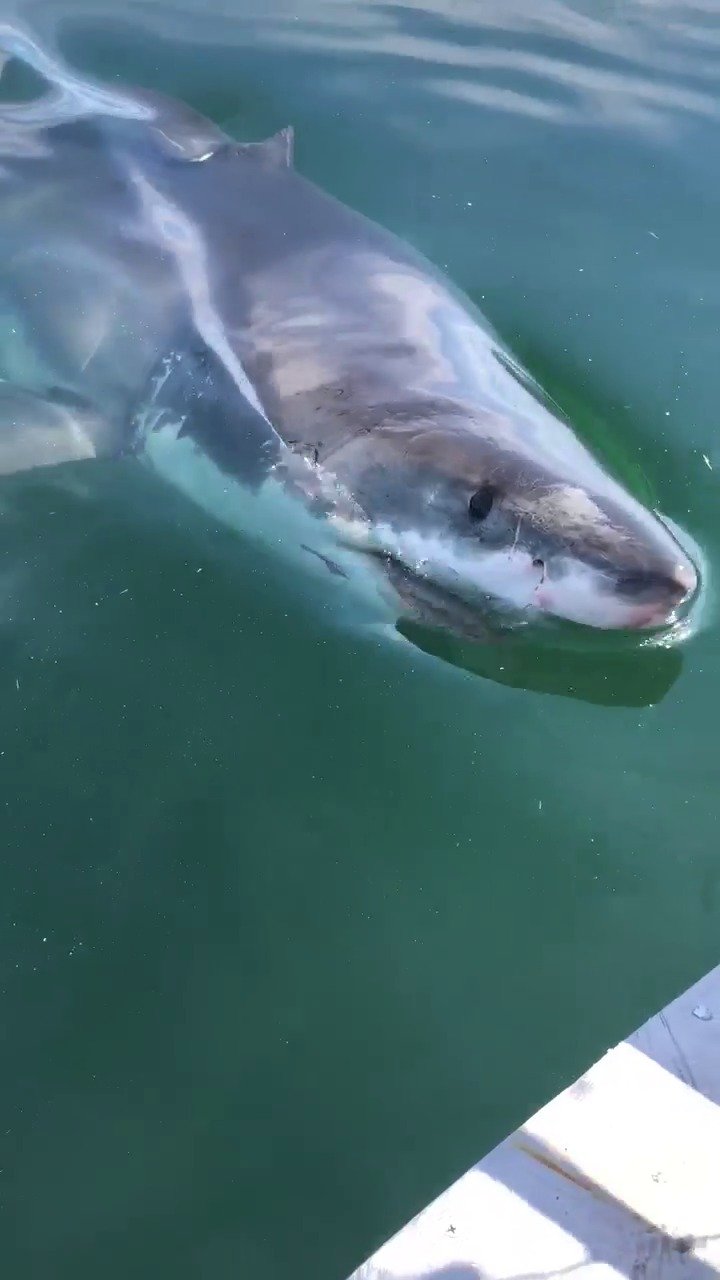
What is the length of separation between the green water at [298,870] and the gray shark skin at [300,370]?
0.86 ft

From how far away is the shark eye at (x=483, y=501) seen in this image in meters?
3.63

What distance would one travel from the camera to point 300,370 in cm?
429

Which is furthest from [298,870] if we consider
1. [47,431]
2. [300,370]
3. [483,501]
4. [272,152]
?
[272,152]

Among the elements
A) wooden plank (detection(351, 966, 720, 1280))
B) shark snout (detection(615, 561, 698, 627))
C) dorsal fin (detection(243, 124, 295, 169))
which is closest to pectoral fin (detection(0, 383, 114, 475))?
dorsal fin (detection(243, 124, 295, 169))

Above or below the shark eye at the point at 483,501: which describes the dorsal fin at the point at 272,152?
above

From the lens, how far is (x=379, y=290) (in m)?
4.66

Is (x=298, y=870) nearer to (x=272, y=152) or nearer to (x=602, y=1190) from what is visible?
(x=602, y=1190)

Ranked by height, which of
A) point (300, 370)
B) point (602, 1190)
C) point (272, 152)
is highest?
point (272, 152)

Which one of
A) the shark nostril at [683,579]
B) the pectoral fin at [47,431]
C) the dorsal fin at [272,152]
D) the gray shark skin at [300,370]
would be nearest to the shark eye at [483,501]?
the gray shark skin at [300,370]

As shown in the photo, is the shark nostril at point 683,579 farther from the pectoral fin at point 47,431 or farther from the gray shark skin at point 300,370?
the pectoral fin at point 47,431

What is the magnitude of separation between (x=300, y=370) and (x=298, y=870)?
1.71 metres

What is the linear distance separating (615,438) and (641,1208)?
2.77 metres

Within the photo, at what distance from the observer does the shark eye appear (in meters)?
3.63

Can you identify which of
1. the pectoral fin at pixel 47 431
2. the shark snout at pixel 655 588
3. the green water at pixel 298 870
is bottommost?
the green water at pixel 298 870
